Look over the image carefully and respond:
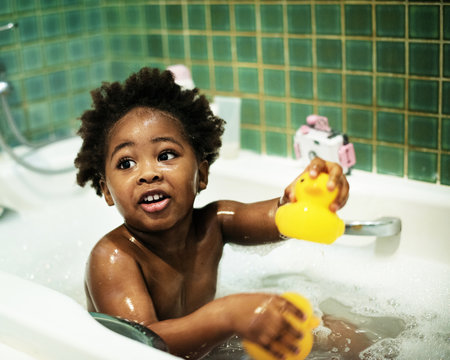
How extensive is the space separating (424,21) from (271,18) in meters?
0.41

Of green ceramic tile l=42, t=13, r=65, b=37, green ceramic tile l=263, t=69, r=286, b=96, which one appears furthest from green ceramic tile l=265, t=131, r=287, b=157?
green ceramic tile l=42, t=13, r=65, b=37

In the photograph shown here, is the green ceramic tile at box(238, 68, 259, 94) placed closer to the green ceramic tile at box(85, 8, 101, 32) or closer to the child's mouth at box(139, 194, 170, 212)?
the green ceramic tile at box(85, 8, 101, 32)

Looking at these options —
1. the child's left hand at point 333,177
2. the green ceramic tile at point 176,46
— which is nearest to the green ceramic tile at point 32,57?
the green ceramic tile at point 176,46

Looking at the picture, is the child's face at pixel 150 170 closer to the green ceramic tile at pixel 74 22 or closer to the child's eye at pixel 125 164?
the child's eye at pixel 125 164

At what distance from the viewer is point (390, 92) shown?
159cm

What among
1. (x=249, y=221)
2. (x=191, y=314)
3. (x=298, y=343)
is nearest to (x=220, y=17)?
(x=249, y=221)

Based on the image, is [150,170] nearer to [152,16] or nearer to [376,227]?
[376,227]

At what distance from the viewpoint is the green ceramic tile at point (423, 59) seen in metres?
1.49

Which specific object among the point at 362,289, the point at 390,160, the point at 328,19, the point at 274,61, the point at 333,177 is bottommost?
the point at 362,289

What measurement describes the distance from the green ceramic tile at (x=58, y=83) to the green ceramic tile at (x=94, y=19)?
163 millimetres

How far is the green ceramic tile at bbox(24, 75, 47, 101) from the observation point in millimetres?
1929

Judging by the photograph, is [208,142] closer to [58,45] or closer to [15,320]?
[15,320]

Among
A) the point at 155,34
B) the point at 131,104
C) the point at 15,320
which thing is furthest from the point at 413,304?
the point at 155,34

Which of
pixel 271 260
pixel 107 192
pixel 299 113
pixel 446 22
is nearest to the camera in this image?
pixel 107 192
